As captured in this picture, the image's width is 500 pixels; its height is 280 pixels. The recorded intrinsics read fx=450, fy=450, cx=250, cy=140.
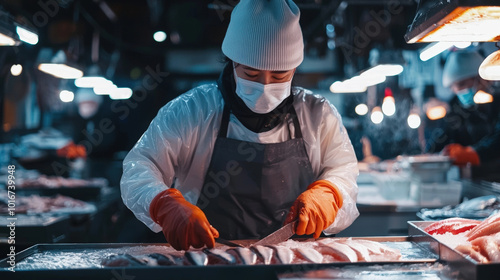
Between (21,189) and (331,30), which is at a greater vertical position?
(331,30)

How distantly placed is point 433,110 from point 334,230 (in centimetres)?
573

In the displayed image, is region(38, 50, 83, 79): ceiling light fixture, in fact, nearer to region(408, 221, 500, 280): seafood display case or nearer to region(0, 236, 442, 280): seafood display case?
region(0, 236, 442, 280): seafood display case

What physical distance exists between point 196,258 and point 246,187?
88 centimetres

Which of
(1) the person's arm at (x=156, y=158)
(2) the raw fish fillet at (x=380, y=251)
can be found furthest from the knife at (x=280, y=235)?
(1) the person's arm at (x=156, y=158)

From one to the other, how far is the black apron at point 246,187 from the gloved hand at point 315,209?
0.32 meters

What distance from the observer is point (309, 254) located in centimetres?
176

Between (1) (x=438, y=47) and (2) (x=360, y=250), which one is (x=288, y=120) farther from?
(1) (x=438, y=47)

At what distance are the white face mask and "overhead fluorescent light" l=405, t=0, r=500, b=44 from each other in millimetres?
708

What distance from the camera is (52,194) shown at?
5.17 meters

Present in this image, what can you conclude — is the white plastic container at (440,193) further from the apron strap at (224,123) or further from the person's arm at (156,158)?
the person's arm at (156,158)

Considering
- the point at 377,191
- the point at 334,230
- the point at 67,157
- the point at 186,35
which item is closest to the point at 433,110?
the point at 377,191

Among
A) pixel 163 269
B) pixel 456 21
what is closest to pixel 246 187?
pixel 163 269

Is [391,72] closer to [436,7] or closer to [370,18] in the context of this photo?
[370,18]

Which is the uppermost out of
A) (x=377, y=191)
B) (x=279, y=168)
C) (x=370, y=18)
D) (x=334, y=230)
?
(x=370, y=18)
